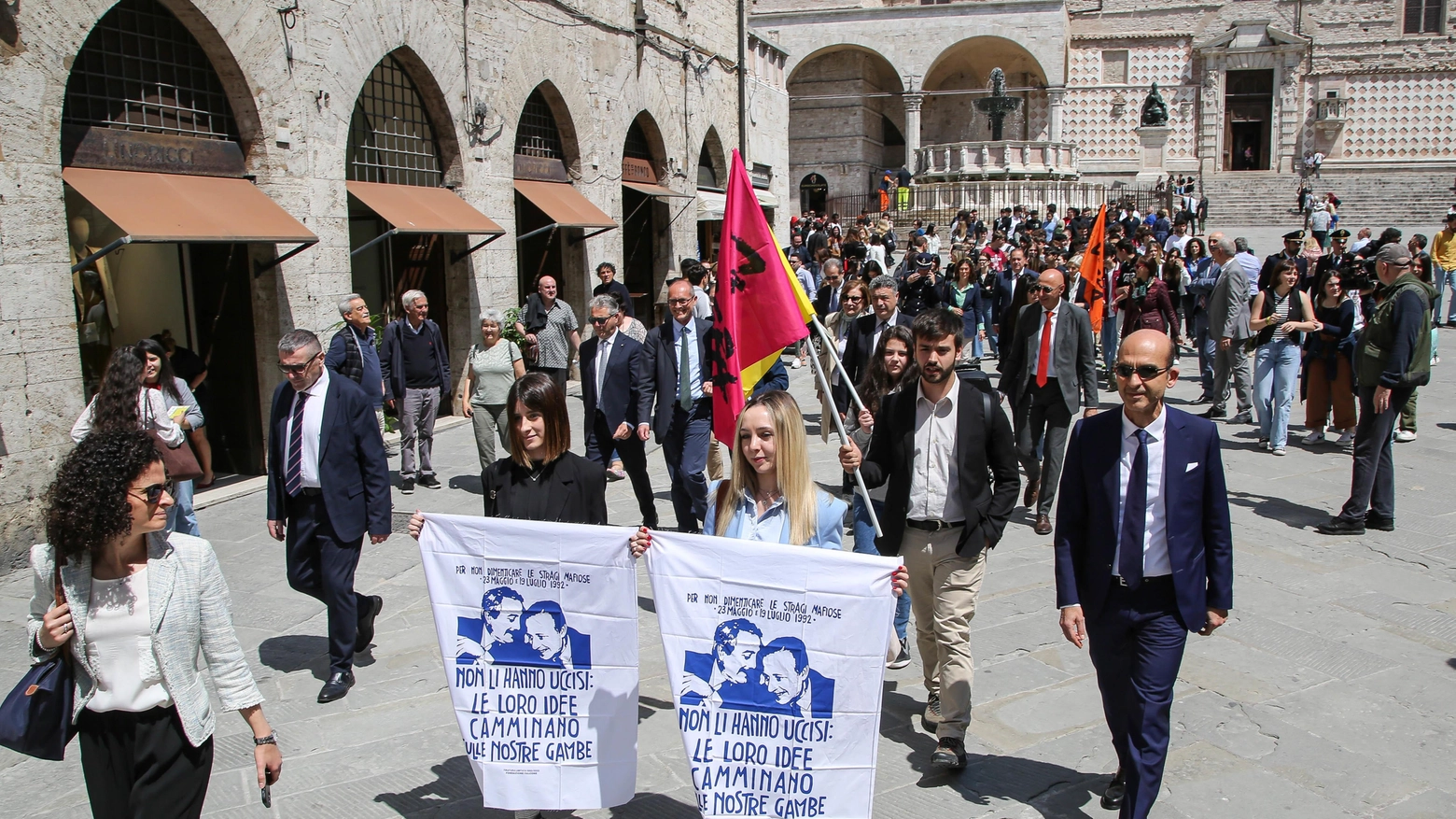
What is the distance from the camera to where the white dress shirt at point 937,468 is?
439cm

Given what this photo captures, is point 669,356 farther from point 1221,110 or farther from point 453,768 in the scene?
point 1221,110

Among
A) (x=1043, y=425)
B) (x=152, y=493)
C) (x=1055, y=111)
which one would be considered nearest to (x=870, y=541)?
(x=152, y=493)

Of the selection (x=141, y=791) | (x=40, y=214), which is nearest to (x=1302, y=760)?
(x=141, y=791)

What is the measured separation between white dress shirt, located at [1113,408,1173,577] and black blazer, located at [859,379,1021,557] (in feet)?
1.96

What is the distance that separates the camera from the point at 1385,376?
23.9 feet

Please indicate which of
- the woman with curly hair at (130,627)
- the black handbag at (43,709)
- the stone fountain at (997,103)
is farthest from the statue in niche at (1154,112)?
the black handbag at (43,709)

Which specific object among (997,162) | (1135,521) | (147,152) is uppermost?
(997,162)

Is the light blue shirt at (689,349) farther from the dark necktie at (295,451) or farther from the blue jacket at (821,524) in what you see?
the blue jacket at (821,524)

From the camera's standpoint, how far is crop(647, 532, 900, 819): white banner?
11.1 ft

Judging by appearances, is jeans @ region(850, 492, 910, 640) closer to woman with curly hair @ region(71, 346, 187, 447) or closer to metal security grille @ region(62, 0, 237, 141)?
woman with curly hair @ region(71, 346, 187, 447)

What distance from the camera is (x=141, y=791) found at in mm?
2990

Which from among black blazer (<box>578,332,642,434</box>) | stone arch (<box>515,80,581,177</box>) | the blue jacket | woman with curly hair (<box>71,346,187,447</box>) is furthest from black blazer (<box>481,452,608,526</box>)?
stone arch (<box>515,80,581,177</box>)

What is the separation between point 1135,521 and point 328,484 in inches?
142

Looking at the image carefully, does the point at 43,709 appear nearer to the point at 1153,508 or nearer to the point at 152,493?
the point at 152,493
